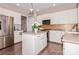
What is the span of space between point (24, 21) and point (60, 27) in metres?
2.21

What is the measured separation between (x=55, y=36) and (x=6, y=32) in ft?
9.29

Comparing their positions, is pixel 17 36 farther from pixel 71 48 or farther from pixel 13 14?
pixel 71 48

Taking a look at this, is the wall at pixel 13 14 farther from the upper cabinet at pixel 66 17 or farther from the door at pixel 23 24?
the upper cabinet at pixel 66 17

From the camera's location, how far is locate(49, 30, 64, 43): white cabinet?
6.05m

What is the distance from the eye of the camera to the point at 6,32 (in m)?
4.86

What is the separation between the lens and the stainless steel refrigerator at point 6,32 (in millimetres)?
4588

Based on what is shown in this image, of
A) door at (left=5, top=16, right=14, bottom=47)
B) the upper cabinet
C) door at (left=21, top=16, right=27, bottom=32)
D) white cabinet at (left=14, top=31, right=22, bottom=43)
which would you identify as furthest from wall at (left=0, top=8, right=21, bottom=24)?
the upper cabinet

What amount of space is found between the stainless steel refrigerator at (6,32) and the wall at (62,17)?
5.71ft

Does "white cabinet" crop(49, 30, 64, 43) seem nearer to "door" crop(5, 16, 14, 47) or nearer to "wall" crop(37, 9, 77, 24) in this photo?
"wall" crop(37, 9, 77, 24)

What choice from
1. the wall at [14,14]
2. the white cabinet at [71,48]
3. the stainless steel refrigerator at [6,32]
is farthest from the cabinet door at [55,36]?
the white cabinet at [71,48]

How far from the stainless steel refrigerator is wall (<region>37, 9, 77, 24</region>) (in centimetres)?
174

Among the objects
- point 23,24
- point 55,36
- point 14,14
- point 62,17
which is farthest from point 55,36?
point 14,14

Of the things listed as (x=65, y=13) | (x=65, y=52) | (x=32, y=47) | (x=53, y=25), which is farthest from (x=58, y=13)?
(x=65, y=52)
